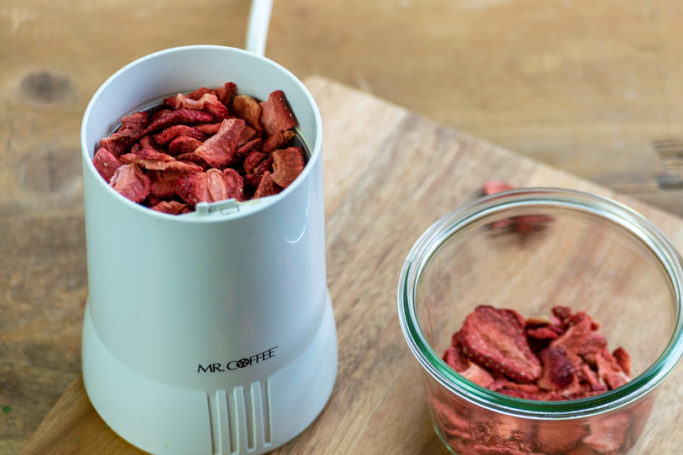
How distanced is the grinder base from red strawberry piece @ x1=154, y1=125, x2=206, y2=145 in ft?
0.54

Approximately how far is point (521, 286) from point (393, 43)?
44 centimetres

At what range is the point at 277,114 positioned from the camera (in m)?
0.69

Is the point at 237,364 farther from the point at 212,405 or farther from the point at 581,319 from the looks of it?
the point at 581,319

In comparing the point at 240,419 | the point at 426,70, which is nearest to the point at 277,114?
the point at 240,419

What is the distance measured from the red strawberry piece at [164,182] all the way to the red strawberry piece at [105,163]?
0.02 metres

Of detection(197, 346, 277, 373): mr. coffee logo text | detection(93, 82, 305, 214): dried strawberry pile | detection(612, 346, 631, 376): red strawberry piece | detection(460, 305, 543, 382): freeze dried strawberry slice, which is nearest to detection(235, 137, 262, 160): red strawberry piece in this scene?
detection(93, 82, 305, 214): dried strawberry pile

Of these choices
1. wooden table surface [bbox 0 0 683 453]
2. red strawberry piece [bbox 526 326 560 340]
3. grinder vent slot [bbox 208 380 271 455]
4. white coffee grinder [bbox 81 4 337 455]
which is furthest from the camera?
wooden table surface [bbox 0 0 683 453]

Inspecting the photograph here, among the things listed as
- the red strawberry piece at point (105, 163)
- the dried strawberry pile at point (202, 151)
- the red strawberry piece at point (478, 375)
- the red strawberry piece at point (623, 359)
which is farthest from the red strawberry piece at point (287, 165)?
the red strawberry piece at point (623, 359)

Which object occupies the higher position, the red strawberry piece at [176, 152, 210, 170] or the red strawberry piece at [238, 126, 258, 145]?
the red strawberry piece at [238, 126, 258, 145]

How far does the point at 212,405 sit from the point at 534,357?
0.86 ft

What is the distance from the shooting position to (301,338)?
725mm

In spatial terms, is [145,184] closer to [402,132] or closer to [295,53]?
[402,132]

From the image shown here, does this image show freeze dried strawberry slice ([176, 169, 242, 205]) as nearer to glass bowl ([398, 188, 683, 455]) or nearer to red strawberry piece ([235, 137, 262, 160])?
red strawberry piece ([235, 137, 262, 160])

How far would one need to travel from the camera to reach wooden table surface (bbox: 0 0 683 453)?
41.1 inches
